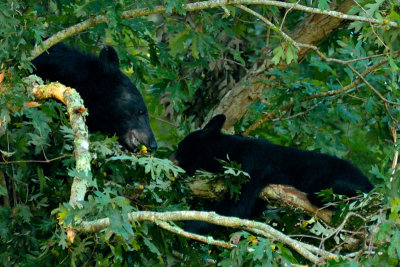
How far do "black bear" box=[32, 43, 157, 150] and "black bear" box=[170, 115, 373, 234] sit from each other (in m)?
0.54

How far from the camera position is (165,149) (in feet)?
23.0

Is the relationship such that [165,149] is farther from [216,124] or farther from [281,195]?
[281,195]

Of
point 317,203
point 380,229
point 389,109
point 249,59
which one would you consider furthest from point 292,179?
point 380,229

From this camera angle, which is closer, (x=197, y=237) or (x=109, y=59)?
(x=197, y=237)

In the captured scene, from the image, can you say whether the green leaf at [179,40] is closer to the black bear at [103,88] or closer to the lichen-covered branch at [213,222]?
the black bear at [103,88]

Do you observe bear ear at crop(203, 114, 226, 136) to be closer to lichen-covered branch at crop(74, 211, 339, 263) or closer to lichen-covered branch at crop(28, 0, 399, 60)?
lichen-covered branch at crop(28, 0, 399, 60)

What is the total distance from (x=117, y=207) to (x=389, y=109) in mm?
3989

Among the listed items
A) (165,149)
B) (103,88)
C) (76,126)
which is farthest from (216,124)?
(76,126)

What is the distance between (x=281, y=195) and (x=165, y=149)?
169 cm

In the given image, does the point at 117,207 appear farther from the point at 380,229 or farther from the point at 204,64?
the point at 204,64

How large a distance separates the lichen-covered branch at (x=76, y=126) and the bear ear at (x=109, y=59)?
74.1 inches

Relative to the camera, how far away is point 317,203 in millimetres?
5762

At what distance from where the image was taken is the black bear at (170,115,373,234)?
240 inches

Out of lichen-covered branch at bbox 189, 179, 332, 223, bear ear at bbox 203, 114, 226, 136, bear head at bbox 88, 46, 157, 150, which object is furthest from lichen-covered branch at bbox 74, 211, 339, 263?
bear ear at bbox 203, 114, 226, 136
